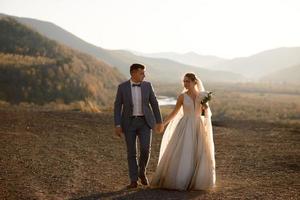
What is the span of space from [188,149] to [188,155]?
0.10 metres

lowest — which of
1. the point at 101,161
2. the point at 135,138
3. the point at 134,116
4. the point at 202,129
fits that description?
the point at 101,161

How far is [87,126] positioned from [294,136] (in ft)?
23.3

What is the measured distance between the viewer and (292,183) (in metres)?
9.85

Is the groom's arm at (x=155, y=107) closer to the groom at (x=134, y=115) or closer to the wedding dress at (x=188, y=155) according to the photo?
the groom at (x=134, y=115)

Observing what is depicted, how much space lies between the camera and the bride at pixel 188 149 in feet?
28.9

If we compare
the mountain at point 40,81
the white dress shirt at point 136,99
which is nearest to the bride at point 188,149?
the white dress shirt at point 136,99

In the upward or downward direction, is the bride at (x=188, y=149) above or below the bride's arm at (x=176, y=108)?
below

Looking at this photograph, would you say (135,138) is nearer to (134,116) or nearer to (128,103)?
(134,116)

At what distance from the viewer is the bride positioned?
8805mm

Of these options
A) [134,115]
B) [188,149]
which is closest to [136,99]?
[134,115]

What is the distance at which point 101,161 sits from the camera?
12.0 metres

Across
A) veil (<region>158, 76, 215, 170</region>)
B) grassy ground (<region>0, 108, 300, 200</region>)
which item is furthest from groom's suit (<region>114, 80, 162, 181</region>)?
grassy ground (<region>0, 108, 300, 200</region>)

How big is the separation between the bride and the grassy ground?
0.29 meters

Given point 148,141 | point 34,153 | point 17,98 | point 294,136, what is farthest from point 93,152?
point 17,98
